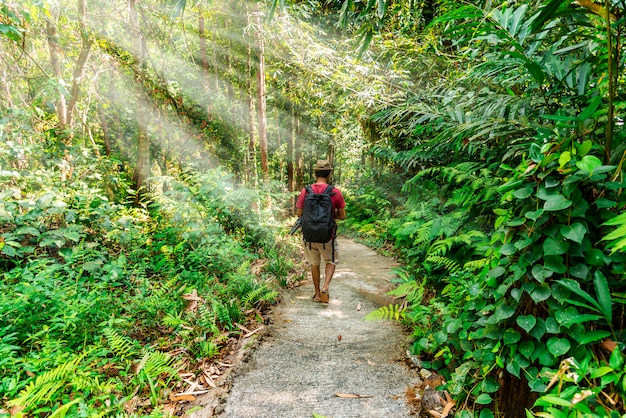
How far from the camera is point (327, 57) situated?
24.2 ft

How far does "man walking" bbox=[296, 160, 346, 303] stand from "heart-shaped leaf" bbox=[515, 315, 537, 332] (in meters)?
2.77

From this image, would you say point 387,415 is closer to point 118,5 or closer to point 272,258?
point 272,258

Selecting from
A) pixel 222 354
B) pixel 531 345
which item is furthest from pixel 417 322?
pixel 222 354

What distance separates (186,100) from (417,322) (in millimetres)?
10659

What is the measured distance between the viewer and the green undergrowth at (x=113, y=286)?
8.71 ft

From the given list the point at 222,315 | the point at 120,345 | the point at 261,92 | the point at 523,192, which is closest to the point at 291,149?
the point at 261,92

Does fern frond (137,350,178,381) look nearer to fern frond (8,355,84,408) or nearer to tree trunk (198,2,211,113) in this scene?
fern frond (8,355,84,408)

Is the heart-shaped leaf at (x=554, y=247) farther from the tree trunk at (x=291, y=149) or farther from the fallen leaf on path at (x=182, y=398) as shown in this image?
the tree trunk at (x=291, y=149)

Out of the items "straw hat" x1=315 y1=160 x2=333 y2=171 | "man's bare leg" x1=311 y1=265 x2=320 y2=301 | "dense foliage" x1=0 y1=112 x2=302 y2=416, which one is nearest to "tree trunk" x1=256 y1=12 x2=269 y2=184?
"dense foliage" x1=0 y1=112 x2=302 y2=416

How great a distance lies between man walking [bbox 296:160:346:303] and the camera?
14.6ft

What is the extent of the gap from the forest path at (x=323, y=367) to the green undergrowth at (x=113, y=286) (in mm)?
483

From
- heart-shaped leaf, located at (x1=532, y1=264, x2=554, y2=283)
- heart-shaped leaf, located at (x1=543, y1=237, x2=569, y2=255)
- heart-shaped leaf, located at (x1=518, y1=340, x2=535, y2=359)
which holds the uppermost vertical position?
heart-shaped leaf, located at (x1=543, y1=237, x2=569, y2=255)

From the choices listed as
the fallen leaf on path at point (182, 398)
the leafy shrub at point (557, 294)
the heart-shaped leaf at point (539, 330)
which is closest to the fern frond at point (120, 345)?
the fallen leaf on path at point (182, 398)

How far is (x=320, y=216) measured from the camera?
4.42 meters
